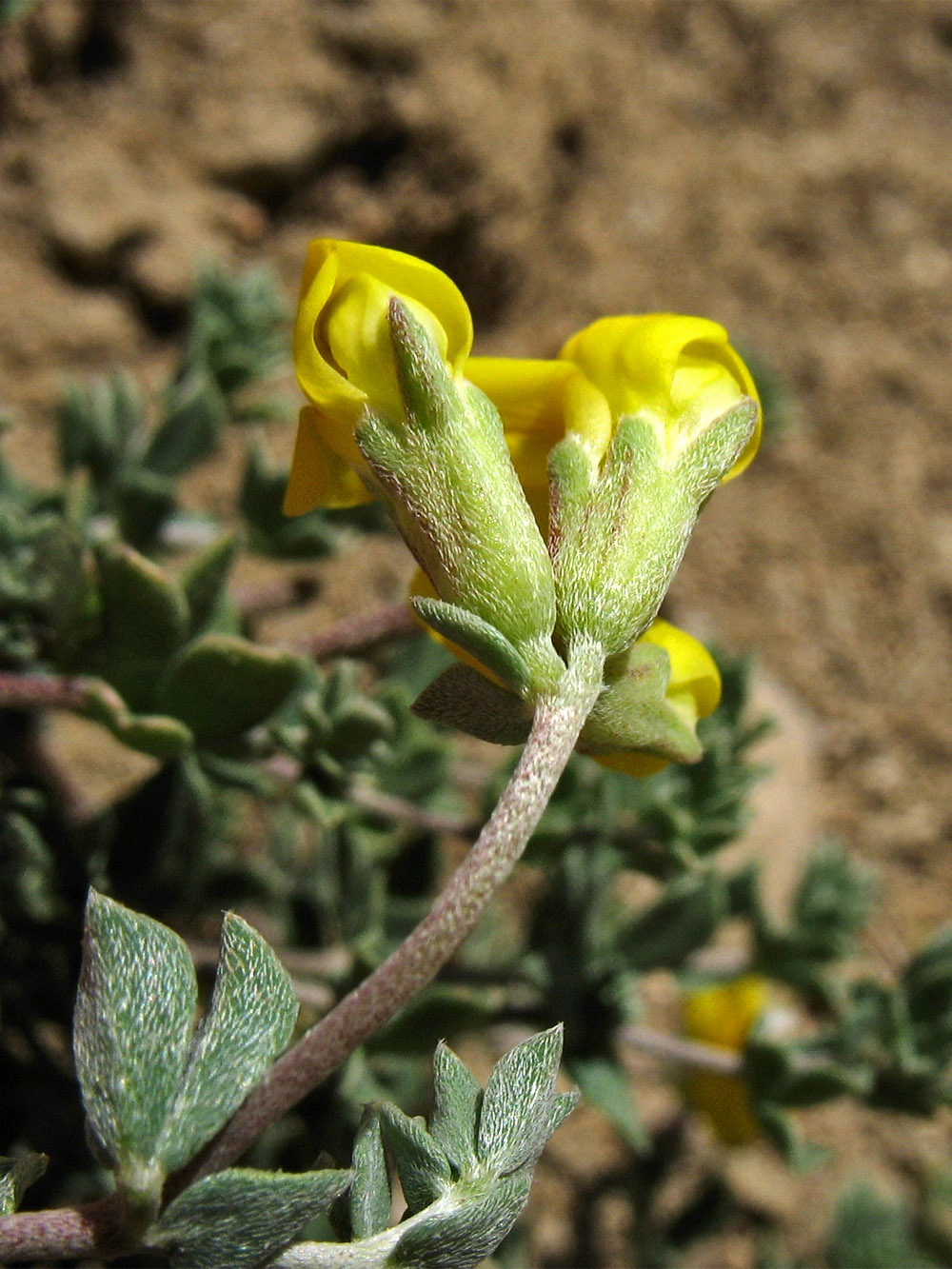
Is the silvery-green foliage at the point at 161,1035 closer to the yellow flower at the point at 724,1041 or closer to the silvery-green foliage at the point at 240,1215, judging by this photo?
the silvery-green foliage at the point at 240,1215

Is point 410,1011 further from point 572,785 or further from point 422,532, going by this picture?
point 422,532

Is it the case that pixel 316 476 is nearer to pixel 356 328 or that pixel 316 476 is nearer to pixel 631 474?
pixel 356 328

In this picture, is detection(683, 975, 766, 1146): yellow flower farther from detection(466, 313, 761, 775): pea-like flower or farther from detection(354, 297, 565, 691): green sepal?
detection(354, 297, 565, 691): green sepal

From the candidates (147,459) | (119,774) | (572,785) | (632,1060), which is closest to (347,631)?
(572,785)

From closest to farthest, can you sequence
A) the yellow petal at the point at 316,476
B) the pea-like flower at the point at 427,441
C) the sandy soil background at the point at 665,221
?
the pea-like flower at the point at 427,441 → the yellow petal at the point at 316,476 → the sandy soil background at the point at 665,221

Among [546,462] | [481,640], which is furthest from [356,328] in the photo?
[481,640]

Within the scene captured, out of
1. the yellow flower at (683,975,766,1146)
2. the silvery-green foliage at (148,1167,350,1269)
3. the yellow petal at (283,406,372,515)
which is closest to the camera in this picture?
the silvery-green foliage at (148,1167,350,1269)

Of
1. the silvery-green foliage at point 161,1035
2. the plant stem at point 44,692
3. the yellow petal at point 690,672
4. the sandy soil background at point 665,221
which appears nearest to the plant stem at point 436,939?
the silvery-green foliage at point 161,1035

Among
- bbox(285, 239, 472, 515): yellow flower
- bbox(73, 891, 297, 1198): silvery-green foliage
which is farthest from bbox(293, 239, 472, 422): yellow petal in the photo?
bbox(73, 891, 297, 1198): silvery-green foliage
